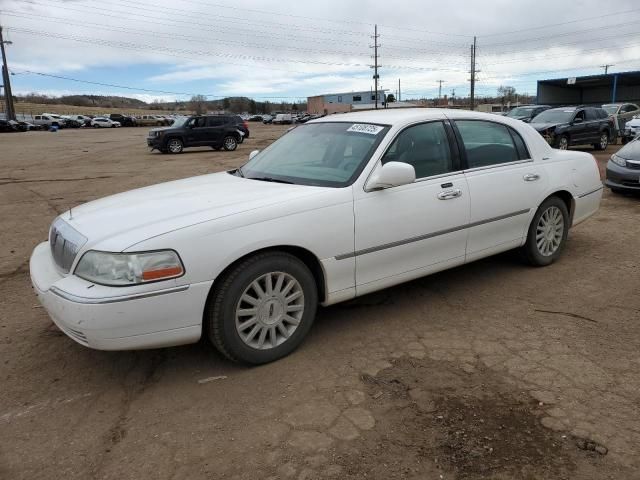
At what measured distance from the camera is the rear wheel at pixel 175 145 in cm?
2288

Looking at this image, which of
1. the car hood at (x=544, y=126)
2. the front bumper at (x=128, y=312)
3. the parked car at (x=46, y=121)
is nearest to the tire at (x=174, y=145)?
the car hood at (x=544, y=126)

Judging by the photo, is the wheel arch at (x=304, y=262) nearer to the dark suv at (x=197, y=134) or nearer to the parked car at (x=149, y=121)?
the dark suv at (x=197, y=134)

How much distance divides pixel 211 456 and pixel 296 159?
8.06 ft

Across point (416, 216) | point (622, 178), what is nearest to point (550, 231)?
point (416, 216)

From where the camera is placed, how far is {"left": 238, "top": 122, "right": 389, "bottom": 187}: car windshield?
3.87 m

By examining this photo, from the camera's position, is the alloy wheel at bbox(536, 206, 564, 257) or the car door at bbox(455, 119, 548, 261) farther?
the alloy wheel at bbox(536, 206, 564, 257)

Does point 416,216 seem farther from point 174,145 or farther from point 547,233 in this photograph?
point 174,145

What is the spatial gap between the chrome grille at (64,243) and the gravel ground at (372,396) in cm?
71

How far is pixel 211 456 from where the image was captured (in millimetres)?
2572

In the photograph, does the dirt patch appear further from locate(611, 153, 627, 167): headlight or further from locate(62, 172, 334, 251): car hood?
locate(611, 153, 627, 167): headlight

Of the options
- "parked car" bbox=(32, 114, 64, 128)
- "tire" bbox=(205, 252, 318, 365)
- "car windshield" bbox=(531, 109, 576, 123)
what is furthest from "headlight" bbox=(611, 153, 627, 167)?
"parked car" bbox=(32, 114, 64, 128)

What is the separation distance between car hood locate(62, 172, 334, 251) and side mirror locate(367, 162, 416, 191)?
355mm

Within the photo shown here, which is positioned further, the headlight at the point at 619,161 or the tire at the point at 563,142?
the tire at the point at 563,142

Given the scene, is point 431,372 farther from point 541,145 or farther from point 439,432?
point 541,145
